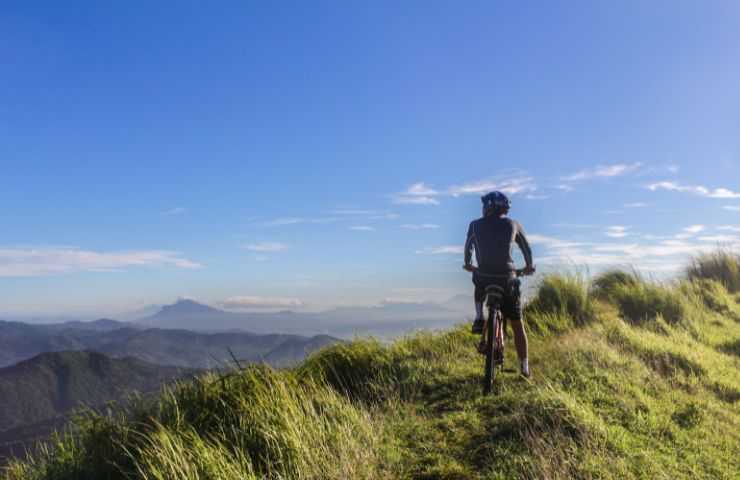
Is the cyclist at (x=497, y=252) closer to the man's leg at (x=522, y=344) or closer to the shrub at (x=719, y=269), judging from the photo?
the man's leg at (x=522, y=344)

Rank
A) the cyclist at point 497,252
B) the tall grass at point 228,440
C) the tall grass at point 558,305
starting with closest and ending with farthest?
the tall grass at point 228,440 < the cyclist at point 497,252 < the tall grass at point 558,305

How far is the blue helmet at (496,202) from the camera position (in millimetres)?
7441

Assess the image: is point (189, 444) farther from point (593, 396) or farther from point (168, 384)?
point (593, 396)

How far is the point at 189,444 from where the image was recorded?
5109 mm

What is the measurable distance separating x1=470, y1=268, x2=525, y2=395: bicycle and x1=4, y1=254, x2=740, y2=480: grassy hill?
0.95 ft

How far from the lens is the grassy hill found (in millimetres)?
4785

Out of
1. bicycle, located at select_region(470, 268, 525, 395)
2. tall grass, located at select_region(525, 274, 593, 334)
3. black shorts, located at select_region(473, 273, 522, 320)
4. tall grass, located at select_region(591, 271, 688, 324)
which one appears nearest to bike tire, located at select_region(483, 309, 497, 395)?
bicycle, located at select_region(470, 268, 525, 395)

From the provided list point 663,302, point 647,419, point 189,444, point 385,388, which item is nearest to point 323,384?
point 385,388

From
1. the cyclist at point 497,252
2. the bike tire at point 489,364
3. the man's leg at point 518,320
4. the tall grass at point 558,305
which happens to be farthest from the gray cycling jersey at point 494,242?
the tall grass at point 558,305

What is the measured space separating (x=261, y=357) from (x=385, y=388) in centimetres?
197

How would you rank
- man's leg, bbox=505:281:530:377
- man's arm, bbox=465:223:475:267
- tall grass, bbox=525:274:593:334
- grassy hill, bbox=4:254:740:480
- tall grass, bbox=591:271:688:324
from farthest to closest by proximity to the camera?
tall grass, bbox=591:271:688:324 → tall grass, bbox=525:274:593:334 → man's arm, bbox=465:223:475:267 → man's leg, bbox=505:281:530:377 → grassy hill, bbox=4:254:740:480

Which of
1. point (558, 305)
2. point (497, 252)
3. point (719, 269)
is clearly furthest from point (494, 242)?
point (719, 269)

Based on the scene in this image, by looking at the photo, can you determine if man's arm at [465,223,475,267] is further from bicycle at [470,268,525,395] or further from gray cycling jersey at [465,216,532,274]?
bicycle at [470,268,525,395]

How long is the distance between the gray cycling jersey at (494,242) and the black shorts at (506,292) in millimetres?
121
